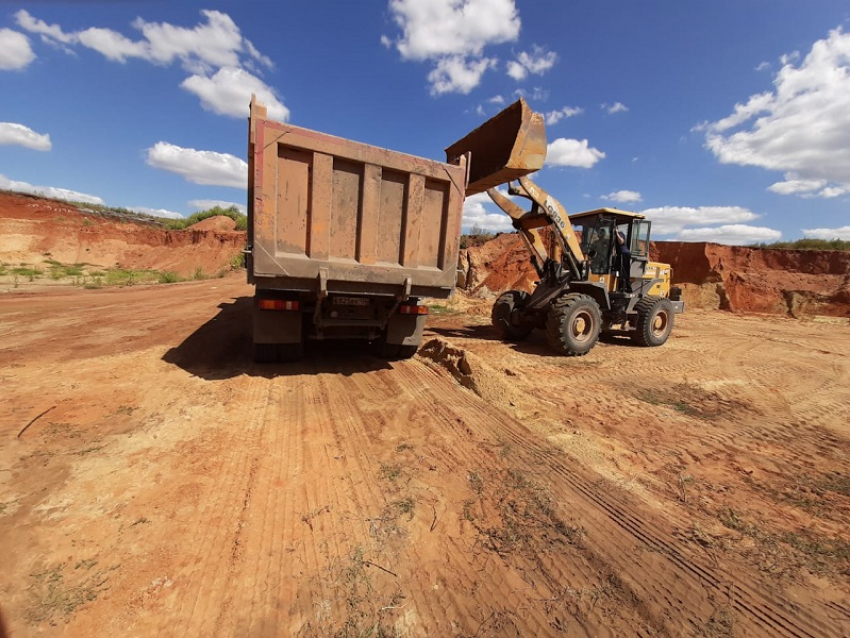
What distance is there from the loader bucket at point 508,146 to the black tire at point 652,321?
4.45 metres

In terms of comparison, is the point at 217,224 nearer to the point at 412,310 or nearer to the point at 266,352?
the point at 266,352

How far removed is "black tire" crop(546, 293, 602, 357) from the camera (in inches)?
295

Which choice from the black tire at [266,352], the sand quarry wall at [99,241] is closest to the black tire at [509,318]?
the black tire at [266,352]

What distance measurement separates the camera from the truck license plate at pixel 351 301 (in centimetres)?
528

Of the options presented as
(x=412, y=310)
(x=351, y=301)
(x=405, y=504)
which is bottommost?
(x=405, y=504)

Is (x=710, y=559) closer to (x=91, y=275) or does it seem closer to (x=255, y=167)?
(x=255, y=167)

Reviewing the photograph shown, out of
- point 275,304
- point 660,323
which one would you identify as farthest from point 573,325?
point 275,304

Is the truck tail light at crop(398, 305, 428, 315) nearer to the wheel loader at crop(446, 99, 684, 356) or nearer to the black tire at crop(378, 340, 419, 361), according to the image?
the black tire at crop(378, 340, 419, 361)

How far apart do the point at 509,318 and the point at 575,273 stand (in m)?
1.66

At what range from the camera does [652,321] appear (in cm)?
888

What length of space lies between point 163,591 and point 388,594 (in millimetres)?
1123

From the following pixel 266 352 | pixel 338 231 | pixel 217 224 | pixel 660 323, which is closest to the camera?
pixel 338 231

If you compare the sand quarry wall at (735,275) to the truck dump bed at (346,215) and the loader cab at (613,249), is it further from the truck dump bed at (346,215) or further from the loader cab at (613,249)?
the truck dump bed at (346,215)

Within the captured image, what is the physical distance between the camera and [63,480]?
111 inches
